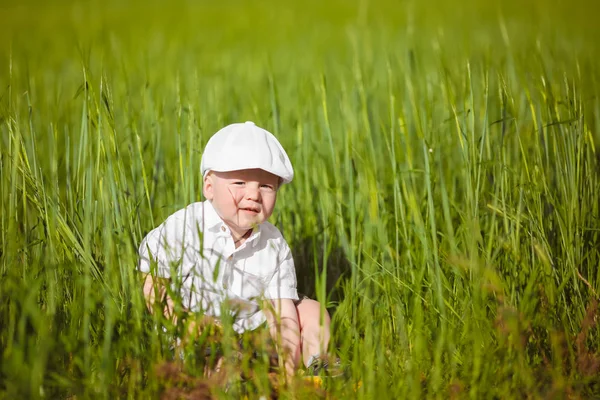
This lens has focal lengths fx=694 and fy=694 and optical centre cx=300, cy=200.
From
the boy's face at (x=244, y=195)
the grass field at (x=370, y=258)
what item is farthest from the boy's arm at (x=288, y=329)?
the boy's face at (x=244, y=195)

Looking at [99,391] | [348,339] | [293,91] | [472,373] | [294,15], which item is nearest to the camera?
[99,391]

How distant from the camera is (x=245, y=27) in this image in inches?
288

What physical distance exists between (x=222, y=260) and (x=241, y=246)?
0.20 ft

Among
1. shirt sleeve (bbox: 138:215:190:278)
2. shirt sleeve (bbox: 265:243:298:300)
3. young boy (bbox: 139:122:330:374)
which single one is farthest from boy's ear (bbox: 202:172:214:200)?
shirt sleeve (bbox: 265:243:298:300)

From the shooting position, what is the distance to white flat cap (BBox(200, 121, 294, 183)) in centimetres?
166

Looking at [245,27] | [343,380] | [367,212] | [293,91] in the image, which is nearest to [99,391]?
[343,380]

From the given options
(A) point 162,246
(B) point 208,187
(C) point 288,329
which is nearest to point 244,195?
(B) point 208,187

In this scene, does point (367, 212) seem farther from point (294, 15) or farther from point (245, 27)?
point (294, 15)

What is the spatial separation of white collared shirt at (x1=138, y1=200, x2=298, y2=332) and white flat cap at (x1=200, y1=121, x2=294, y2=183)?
0.38ft

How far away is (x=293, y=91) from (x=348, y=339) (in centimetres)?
224

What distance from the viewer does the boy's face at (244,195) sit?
1713 mm

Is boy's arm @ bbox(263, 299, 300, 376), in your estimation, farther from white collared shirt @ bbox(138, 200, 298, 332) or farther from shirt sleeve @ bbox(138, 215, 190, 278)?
shirt sleeve @ bbox(138, 215, 190, 278)

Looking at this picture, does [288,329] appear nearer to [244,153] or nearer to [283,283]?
[283,283]

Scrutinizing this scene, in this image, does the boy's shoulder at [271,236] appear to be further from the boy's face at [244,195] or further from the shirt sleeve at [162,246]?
the shirt sleeve at [162,246]
